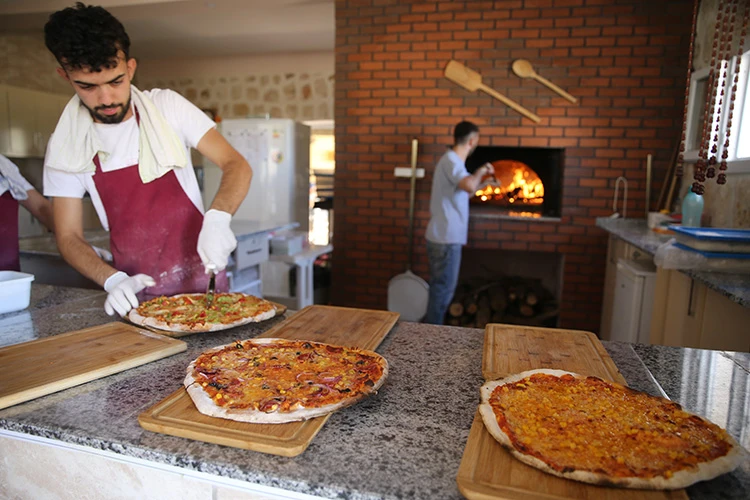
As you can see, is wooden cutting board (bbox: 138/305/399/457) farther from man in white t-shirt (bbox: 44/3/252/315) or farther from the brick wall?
the brick wall

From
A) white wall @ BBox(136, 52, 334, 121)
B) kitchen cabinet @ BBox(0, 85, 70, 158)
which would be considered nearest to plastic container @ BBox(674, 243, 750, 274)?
white wall @ BBox(136, 52, 334, 121)

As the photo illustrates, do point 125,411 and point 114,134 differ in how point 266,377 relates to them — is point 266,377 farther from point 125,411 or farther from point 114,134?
point 114,134

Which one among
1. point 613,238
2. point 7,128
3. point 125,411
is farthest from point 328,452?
point 7,128

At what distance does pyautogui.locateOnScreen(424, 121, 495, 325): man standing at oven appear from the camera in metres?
3.51

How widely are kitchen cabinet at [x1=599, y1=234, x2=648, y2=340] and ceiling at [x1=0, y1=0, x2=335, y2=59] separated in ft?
10.3

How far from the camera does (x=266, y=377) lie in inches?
41.9

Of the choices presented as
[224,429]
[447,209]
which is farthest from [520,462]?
[447,209]

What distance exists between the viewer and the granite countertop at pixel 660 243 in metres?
1.72

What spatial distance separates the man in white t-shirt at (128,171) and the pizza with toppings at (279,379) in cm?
59

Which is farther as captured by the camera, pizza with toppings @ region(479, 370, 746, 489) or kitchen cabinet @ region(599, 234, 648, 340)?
kitchen cabinet @ region(599, 234, 648, 340)

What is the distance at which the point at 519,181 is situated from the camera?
4.47m

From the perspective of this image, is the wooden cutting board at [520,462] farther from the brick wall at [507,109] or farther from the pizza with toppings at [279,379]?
the brick wall at [507,109]

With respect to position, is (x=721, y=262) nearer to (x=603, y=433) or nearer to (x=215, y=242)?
(x=603, y=433)

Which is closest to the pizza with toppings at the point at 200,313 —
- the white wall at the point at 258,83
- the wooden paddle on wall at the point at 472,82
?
the wooden paddle on wall at the point at 472,82
